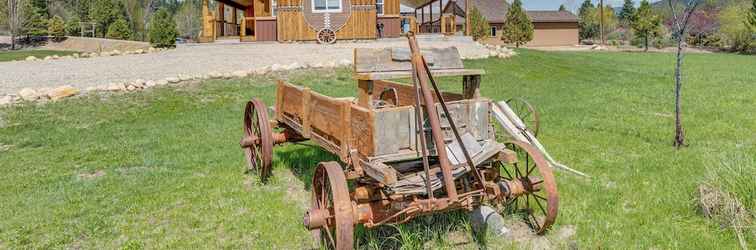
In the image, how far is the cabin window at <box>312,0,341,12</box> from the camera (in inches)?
902

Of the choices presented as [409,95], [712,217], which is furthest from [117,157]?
[712,217]

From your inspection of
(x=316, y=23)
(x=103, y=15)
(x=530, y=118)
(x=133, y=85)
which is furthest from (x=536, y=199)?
(x=103, y=15)

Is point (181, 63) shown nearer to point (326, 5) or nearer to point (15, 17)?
point (326, 5)

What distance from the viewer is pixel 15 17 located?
54.2 meters

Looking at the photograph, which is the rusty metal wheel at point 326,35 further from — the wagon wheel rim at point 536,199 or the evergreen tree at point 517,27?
the evergreen tree at point 517,27

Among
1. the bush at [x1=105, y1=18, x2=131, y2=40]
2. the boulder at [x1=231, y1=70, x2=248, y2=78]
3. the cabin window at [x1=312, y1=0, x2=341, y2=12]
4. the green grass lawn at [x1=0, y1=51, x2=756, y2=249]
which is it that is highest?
the bush at [x1=105, y1=18, x2=131, y2=40]

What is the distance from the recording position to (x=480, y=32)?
159 feet

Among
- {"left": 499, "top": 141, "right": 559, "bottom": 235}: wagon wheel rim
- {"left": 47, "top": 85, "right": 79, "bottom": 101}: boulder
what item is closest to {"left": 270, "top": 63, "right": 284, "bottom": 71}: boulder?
{"left": 47, "top": 85, "right": 79, "bottom": 101}: boulder

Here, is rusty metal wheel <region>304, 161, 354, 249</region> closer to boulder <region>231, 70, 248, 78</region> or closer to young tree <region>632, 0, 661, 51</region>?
boulder <region>231, 70, 248, 78</region>

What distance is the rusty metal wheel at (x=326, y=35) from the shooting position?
22.6 metres

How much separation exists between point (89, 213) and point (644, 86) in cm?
1575

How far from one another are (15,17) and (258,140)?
198ft

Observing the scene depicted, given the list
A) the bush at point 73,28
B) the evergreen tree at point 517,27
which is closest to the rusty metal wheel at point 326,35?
the evergreen tree at point 517,27

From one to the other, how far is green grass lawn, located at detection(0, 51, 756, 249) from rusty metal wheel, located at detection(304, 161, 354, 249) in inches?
22.5
